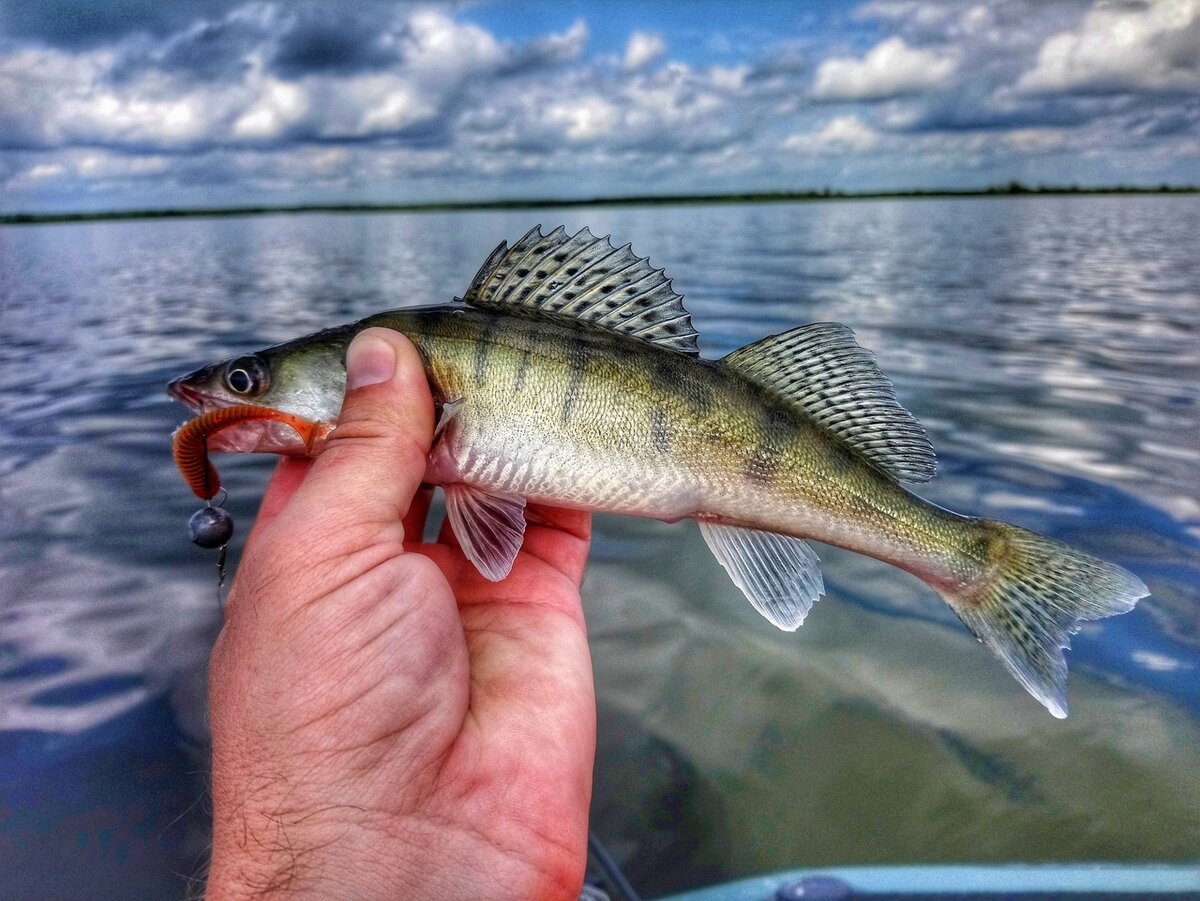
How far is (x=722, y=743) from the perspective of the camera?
4.65 metres

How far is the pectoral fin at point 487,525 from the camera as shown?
3.35 meters

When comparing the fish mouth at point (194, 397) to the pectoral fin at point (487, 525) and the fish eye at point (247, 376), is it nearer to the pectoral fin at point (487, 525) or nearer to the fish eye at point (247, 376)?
the fish eye at point (247, 376)

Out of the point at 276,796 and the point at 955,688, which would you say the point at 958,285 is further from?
the point at 276,796

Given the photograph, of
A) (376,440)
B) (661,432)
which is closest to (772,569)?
(661,432)

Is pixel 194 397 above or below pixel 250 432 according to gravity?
above

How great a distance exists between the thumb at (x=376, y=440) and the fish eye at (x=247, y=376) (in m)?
0.41

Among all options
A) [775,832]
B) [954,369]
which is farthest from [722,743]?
[954,369]

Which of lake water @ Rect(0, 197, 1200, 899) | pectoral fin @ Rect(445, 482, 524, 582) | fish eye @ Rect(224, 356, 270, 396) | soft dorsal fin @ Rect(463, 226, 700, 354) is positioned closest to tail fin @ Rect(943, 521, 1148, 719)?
lake water @ Rect(0, 197, 1200, 899)

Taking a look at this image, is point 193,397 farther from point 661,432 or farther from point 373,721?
point 661,432

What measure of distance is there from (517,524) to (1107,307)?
693 inches

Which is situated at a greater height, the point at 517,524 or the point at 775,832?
the point at 517,524

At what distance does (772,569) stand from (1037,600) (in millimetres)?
1076

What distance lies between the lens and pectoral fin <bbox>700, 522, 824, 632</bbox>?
11.2 feet

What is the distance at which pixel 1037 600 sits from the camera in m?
3.27
